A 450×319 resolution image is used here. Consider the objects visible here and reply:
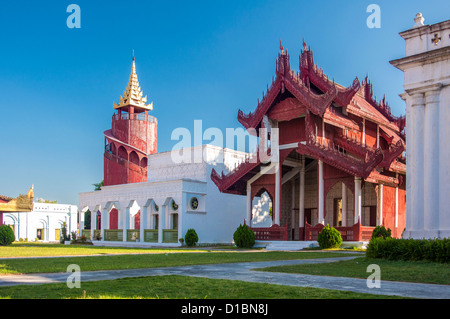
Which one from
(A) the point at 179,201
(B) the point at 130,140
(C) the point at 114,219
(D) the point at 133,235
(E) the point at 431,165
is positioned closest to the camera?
(E) the point at 431,165

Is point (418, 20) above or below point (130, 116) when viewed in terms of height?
below

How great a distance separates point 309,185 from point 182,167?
10.9 meters

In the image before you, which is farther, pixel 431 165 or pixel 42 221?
pixel 42 221

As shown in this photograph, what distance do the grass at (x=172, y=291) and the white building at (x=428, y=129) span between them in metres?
10.1

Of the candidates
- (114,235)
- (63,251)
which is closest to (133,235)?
(114,235)

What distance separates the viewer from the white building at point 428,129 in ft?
54.9

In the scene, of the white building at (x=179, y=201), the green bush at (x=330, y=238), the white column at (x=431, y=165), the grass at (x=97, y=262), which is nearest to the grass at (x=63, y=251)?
the grass at (x=97, y=262)

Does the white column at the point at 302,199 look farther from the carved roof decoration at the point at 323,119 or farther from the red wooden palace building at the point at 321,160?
the carved roof decoration at the point at 323,119

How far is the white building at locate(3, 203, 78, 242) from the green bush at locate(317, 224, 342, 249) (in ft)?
128

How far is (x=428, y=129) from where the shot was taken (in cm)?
1708

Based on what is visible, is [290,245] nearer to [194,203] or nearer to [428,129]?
[194,203]

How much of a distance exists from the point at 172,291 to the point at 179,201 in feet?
86.5

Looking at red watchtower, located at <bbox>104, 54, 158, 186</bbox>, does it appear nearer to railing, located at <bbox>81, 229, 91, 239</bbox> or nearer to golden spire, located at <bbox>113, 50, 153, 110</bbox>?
golden spire, located at <bbox>113, 50, 153, 110</bbox>
